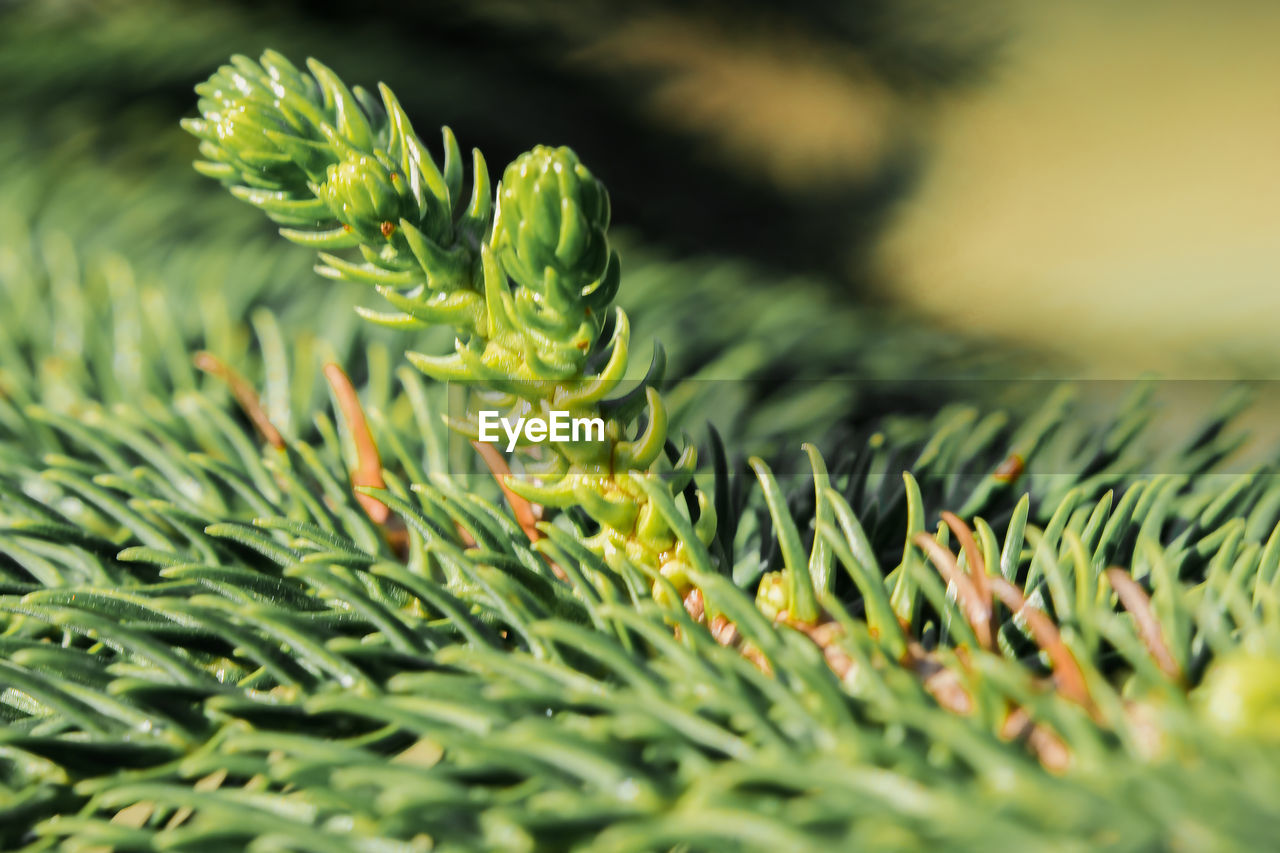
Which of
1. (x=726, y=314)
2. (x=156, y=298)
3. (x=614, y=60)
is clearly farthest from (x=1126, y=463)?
(x=614, y=60)

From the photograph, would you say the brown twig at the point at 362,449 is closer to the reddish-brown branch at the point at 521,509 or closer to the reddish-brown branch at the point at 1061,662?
the reddish-brown branch at the point at 521,509

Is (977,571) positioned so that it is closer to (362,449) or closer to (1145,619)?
(1145,619)

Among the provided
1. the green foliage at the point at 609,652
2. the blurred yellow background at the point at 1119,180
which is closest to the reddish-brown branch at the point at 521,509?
the green foliage at the point at 609,652

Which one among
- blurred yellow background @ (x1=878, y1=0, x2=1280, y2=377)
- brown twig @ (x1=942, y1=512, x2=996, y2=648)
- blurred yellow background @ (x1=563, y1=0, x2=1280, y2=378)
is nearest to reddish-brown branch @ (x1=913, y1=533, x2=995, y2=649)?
brown twig @ (x1=942, y1=512, x2=996, y2=648)

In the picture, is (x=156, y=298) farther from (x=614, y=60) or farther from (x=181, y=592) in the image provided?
(x=614, y=60)

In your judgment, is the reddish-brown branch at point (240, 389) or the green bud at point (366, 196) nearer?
the green bud at point (366, 196)

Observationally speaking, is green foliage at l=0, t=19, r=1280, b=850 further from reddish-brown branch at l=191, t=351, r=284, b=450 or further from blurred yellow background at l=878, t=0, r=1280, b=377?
blurred yellow background at l=878, t=0, r=1280, b=377
